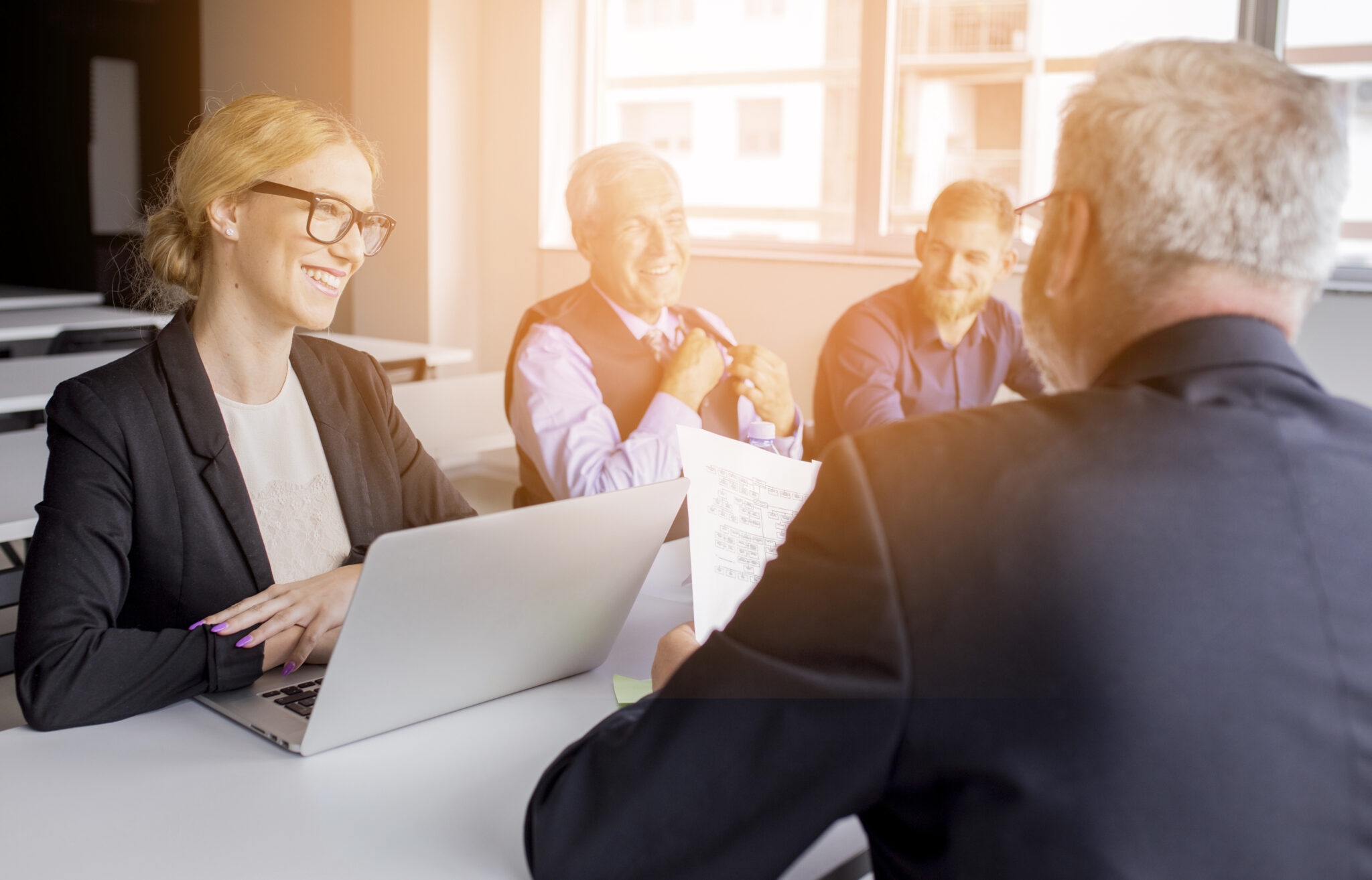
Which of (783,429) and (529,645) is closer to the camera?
(529,645)

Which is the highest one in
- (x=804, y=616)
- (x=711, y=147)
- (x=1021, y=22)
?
(x=1021, y=22)

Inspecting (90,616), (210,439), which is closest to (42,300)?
(210,439)

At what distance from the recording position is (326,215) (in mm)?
1552

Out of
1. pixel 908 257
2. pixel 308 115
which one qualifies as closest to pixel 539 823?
pixel 308 115

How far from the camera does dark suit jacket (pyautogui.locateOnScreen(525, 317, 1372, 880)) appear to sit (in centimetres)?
61

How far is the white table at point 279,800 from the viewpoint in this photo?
830 millimetres

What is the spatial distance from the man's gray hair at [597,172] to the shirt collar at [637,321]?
0.15 metres

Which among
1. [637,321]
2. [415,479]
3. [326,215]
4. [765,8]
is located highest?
[765,8]

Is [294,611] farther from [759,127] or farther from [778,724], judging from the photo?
[759,127]

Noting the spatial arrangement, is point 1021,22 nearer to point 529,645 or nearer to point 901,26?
point 901,26

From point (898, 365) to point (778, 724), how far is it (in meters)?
2.12

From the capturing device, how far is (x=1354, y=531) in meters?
0.67

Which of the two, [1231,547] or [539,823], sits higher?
[1231,547]

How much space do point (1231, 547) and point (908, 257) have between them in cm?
384
